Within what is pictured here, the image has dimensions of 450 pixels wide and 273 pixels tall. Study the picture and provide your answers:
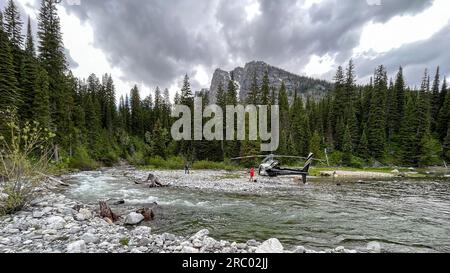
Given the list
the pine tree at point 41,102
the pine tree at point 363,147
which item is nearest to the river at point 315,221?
the pine tree at point 41,102

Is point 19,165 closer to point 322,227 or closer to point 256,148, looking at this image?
point 322,227

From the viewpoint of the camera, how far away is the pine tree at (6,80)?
1028 inches

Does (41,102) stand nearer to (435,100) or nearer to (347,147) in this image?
(347,147)

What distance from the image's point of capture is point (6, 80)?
89.6 ft

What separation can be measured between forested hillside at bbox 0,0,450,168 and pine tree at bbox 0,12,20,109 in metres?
0.10

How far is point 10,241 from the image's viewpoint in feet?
18.7

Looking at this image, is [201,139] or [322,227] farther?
[201,139]

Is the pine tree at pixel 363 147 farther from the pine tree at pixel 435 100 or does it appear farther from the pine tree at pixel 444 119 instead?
the pine tree at pixel 435 100

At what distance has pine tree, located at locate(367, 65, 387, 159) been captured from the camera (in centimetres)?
5797

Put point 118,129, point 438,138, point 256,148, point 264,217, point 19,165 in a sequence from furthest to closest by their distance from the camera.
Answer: point 118,129, point 438,138, point 256,148, point 264,217, point 19,165

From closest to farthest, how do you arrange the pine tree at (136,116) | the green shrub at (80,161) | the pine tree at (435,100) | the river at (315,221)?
the river at (315,221), the green shrub at (80,161), the pine tree at (435,100), the pine tree at (136,116)

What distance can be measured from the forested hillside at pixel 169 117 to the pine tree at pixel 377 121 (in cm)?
21
